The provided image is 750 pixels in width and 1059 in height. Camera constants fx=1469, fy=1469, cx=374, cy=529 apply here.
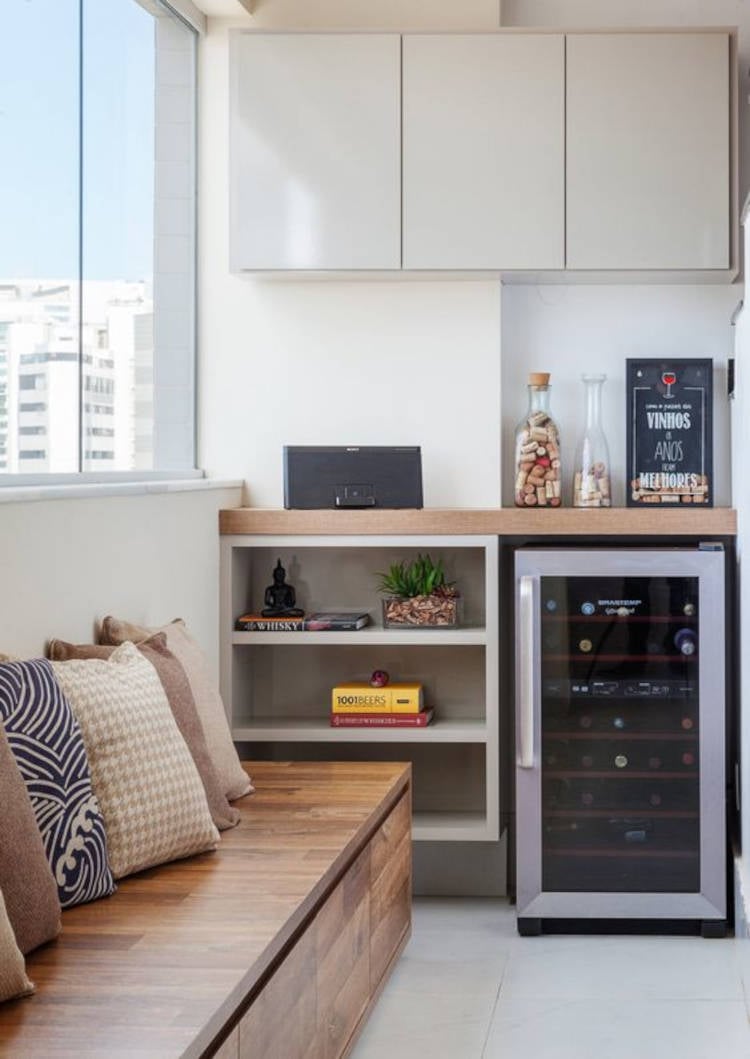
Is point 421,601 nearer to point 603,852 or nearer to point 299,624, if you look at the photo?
point 299,624

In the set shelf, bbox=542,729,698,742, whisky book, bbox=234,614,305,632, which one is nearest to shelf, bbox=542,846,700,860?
shelf, bbox=542,729,698,742

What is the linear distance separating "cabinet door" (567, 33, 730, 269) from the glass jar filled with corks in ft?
1.51

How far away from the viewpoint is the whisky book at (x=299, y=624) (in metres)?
4.29

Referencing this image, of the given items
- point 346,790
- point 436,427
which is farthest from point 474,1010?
point 436,427

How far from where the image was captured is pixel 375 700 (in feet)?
14.0

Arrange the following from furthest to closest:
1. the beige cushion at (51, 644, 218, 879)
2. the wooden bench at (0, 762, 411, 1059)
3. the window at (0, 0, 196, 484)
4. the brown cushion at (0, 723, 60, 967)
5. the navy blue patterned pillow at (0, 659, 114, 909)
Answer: the window at (0, 0, 196, 484) → the beige cushion at (51, 644, 218, 879) → the navy blue patterned pillow at (0, 659, 114, 909) → the brown cushion at (0, 723, 60, 967) → the wooden bench at (0, 762, 411, 1059)

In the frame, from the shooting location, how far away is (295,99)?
431 cm

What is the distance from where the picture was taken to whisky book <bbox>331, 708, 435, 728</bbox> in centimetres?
426

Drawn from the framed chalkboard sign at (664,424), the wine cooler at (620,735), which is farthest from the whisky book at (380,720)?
the framed chalkboard sign at (664,424)

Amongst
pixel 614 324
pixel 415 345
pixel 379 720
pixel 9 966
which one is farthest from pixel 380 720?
pixel 9 966

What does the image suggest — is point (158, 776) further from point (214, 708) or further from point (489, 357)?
point (489, 357)

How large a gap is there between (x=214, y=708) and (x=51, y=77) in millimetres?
1503

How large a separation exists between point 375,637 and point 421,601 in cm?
19

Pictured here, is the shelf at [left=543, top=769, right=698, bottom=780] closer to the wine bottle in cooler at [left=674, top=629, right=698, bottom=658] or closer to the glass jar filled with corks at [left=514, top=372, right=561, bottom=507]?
the wine bottle in cooler at [left=674, top=629, right=698, bottom=658]
